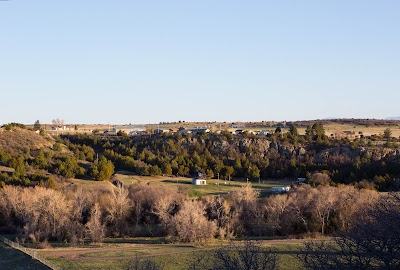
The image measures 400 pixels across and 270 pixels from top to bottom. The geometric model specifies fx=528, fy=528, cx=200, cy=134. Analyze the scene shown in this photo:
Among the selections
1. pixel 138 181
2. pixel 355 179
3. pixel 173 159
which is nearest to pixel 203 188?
pixel 138 181

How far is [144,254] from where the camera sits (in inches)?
1791

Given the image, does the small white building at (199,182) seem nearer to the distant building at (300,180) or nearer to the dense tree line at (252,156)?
the dense tree line at (252,156)

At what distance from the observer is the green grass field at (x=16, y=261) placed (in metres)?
41.6

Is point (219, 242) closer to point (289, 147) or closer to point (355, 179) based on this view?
point (355, 179)

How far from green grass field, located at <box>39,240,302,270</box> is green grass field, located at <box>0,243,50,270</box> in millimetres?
1890

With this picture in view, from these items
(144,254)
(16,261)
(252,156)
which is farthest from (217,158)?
(16,261)

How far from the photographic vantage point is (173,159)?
9206 cm

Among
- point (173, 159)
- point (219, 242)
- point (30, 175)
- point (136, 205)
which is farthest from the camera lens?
point (173, 159)

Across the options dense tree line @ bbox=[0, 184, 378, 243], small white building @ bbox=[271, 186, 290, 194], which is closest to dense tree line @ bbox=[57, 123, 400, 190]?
small white building @ bbox=[271, 186, 290, 194]

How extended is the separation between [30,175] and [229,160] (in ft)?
114

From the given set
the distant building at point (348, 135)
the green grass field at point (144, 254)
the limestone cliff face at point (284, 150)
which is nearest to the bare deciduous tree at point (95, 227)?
the green grass field at point (144, 254)

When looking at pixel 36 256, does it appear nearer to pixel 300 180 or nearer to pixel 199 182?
pixel 199 182

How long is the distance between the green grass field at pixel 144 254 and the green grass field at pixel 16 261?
1.89 metres

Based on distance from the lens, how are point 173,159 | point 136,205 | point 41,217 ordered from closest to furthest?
1. point 41,217
2. point 136,205
3. point 173,159
